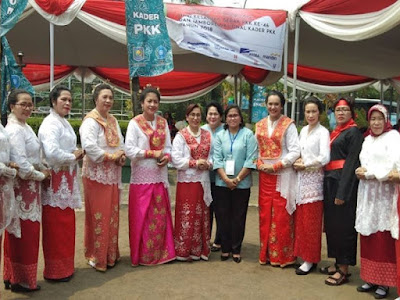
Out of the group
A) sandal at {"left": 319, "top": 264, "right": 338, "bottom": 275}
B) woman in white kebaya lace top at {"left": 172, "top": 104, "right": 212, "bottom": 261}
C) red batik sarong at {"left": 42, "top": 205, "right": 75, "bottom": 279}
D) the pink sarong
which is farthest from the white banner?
red batik sarong at {"left": 42, "top": 205, "right": 75, "bottom": 279}

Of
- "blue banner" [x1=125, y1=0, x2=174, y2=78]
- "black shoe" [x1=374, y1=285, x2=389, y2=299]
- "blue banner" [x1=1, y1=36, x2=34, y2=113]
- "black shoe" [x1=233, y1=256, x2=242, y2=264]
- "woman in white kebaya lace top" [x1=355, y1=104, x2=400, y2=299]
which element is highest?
"blue banner" [x1=125, y1=0, x2=174, y2=78]

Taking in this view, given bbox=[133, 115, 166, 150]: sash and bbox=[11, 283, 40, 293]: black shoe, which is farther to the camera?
bbox=[133, 115, 166, 150]: sash

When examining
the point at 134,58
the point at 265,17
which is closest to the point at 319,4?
the point at 265,17

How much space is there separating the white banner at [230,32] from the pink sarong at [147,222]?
79.3 inches

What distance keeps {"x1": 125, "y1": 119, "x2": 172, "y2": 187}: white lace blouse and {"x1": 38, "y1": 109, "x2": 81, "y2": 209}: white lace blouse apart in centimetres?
51

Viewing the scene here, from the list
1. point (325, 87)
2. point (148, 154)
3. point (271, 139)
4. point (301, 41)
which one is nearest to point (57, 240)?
point (148, 154)

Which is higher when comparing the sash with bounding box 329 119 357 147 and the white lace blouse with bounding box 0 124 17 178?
the sash with bounding box 329 119 357 147

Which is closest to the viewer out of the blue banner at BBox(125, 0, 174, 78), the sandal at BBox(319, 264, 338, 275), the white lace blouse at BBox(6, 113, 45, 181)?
the white lace blouse at BBox(6, 113, 45, 181)

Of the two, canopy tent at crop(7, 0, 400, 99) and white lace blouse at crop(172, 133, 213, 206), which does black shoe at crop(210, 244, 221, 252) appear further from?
canopy tent at crop(7, 0, 400, 99)

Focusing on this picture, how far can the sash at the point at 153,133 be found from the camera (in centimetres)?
378

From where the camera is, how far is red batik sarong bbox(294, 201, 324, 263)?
3627mm

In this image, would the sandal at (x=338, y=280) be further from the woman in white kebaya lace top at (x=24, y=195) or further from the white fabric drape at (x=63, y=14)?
the white fabric drape at (x=63, y=14)

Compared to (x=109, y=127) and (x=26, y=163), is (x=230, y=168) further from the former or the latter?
(x=26, y=163)

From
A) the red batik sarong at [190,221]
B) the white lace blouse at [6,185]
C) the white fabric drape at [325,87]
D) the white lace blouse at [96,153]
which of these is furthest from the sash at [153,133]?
the white fabric drape at [325,87]
